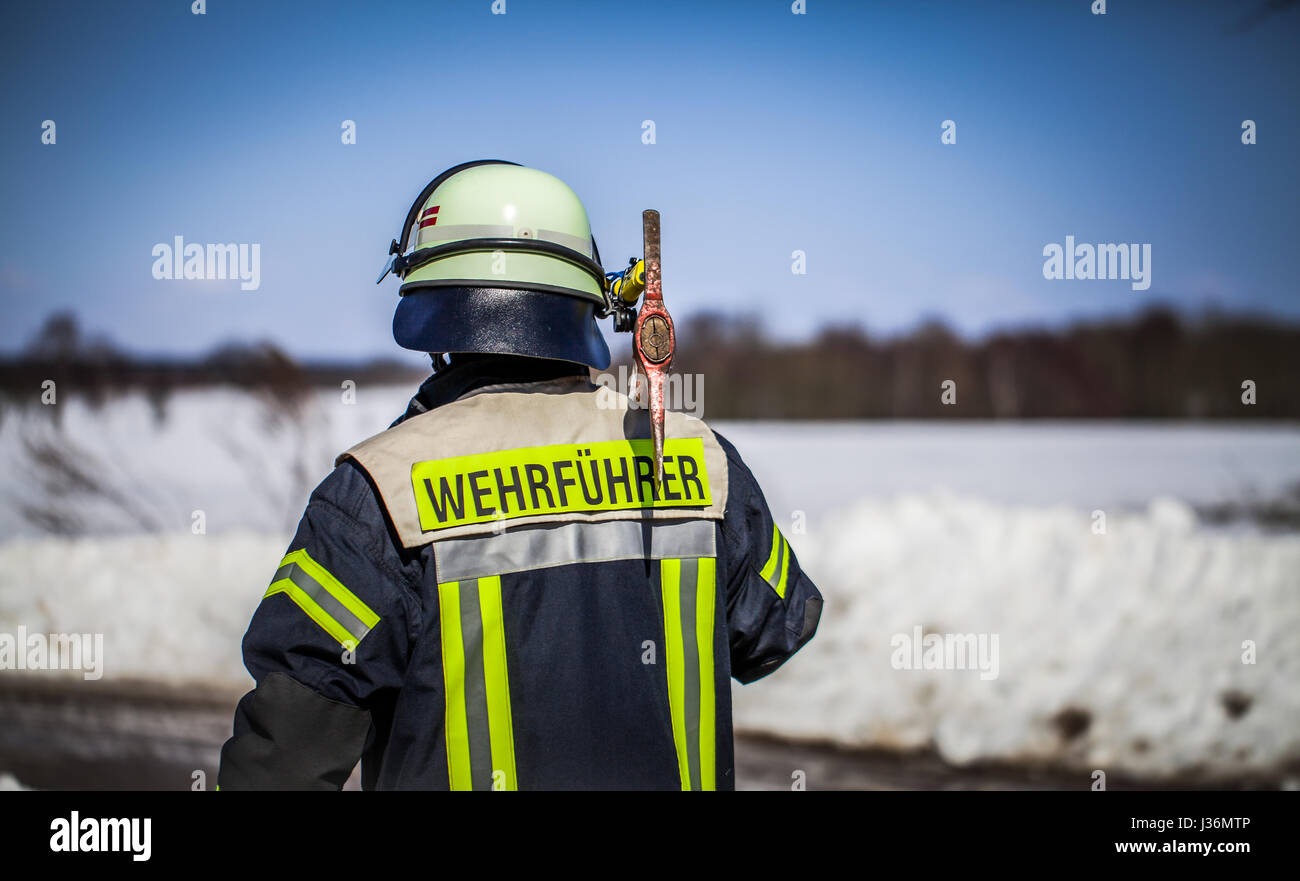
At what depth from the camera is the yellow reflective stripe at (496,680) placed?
67.3 inches

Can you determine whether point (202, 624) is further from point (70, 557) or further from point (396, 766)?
point (396, 766)

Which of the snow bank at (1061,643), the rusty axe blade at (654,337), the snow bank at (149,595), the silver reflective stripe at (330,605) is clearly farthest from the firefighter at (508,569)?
the snow bank at (149,595)

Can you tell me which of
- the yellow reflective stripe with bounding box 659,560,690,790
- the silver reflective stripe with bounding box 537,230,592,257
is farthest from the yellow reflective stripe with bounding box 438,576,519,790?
the silver reflective stripe with bounding box 537,230,592,257

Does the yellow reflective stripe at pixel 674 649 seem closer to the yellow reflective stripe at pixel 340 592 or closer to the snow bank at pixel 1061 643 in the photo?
the yellow reflective stripe at pixel 340 592

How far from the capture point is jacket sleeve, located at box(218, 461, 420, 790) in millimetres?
1606

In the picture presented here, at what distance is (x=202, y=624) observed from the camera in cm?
638

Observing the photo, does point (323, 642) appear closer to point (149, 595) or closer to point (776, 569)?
point (776, 569)

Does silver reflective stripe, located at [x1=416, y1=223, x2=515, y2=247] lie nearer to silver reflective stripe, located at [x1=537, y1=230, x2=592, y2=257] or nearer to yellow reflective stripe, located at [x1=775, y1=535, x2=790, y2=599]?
silver reflective stripe, located at [x1=537, y1=230, x2=592, y2=257]

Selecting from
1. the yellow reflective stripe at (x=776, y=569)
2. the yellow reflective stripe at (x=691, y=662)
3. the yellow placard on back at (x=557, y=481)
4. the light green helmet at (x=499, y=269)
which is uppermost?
the light green helmet at (x=499, y=269)

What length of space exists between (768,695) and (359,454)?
4.28m

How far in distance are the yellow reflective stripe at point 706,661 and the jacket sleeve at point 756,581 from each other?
12 centimetres

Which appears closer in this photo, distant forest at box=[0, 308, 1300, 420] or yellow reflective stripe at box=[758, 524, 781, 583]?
yellow reflective stripe at box=[758, 524, 781, 583]

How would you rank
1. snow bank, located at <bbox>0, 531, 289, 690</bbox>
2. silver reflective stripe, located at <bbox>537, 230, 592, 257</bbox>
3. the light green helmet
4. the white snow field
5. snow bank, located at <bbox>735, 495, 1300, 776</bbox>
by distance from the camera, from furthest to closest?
snow bank, located at <bbox>0, 531, 289, 690</bbox>
the white snow field
snow bank, located at <bbox>735, 495, 1300, 776</bbox>
silver reflective stripe, located at <bbox>537, 230, 592, 257</bbox>
the light green helmet

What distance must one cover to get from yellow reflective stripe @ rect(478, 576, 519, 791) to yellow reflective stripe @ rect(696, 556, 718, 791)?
0.42 m
